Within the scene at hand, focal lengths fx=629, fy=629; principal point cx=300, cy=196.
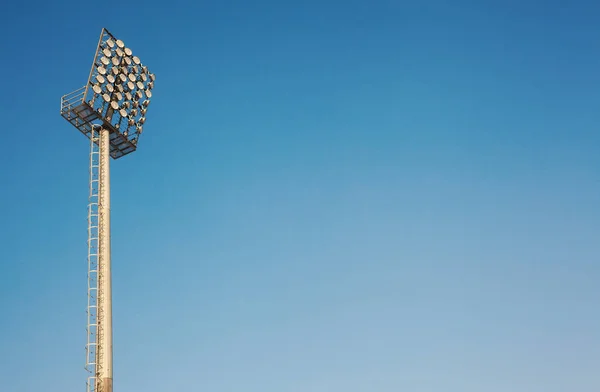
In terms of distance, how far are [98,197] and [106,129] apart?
19.9ft

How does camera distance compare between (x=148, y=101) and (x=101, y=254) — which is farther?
(x=148, y=101)

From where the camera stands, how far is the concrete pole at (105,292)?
38.2 m

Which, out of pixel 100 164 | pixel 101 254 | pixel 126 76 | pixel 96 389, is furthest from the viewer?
pixel 126 76

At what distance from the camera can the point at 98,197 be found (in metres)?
42.8

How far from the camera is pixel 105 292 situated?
39719 mm

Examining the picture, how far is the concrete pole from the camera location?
125 feet

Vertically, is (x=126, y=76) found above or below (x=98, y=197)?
above

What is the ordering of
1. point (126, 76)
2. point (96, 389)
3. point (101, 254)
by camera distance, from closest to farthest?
point (96, 389), point (101, 254), point (126, 76)

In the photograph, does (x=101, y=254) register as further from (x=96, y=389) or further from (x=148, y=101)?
(x=148, y=101)

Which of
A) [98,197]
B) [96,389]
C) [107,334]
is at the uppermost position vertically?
[98,197]

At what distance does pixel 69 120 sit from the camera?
44.9m

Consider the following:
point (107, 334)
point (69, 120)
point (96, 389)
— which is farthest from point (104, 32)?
point (96, 389)

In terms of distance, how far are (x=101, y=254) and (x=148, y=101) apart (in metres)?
14.9

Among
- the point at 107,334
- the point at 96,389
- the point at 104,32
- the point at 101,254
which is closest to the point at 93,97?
the point at 104,32
